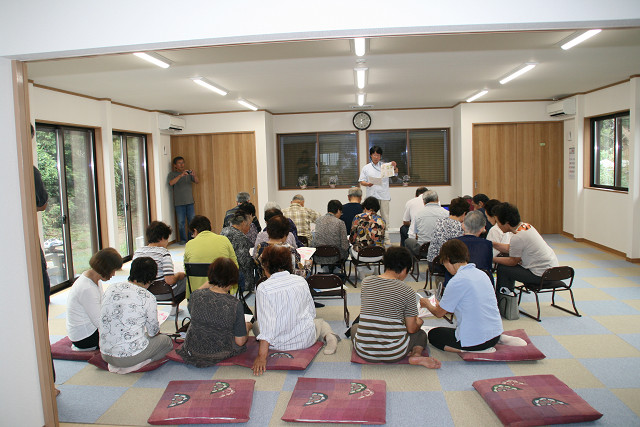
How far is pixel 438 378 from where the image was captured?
3990mm

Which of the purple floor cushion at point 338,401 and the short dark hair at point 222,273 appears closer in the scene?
the purple floor cushion at point 338,401

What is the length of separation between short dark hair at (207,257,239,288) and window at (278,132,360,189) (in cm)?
795

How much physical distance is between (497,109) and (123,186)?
7839 millimetres

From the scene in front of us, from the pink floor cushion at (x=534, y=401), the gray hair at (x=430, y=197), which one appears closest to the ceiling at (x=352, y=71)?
the gray hair at (x=430, y=197)

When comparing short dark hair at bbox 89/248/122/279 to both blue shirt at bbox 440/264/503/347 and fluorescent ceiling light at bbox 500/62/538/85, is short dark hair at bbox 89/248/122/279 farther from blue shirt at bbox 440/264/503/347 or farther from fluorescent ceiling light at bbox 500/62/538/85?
fluorescent ceiling light at bbox 500/62/538/85

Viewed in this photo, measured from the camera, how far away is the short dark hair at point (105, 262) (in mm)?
4266

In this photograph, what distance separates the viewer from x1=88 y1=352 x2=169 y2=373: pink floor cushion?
423 centimetres

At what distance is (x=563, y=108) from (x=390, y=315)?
7.75m

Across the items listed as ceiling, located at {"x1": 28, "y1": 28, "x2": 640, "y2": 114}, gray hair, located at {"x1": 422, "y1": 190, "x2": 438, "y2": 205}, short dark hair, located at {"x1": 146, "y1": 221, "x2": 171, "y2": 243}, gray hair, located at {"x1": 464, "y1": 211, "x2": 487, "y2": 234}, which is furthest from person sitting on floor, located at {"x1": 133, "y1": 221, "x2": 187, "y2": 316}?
gray hair, located at {"x1": 422, "y1": 190, "x2": 438, "y2": 205}

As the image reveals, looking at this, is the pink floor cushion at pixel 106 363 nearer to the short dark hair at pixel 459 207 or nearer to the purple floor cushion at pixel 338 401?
the purple floor cushion at pixel 338 401

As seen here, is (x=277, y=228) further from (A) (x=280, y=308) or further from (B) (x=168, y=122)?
(B) (x=168, y=122)

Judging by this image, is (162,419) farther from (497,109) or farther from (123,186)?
(497,109)

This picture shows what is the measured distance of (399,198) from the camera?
11.7 metres

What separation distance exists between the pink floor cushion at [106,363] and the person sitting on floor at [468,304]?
7.66 ft
